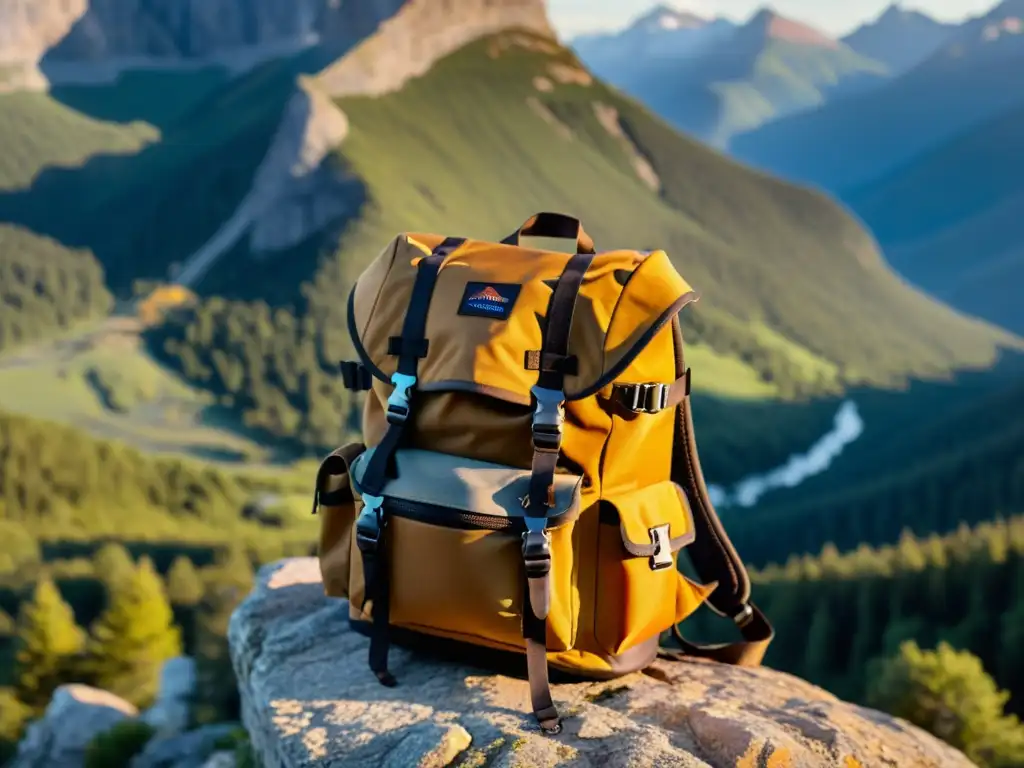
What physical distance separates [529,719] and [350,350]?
11394 cm

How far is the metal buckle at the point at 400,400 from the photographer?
5.08 meters

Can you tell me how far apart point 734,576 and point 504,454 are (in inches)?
72.2

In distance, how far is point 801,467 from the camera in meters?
112

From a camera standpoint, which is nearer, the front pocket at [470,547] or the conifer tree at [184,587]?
the front pocket at [470,547]

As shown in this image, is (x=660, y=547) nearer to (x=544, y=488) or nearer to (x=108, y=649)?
(x=544, y=488)

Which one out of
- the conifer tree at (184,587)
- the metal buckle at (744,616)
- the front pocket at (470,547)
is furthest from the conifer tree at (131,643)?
the front pocket at (470,547)

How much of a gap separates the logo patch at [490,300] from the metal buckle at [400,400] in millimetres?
493

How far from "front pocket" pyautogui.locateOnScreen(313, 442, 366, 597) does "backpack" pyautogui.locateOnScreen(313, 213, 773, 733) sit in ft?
0.92

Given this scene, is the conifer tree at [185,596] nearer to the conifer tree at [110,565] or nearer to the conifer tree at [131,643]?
the conifer tree at [110,565]

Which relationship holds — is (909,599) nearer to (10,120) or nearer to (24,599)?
(24,599)

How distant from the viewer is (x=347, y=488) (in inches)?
225

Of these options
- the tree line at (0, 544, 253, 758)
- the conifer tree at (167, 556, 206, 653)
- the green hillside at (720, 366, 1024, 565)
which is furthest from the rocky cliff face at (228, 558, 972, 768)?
the green hillside at (720, 366, 1024, 565)

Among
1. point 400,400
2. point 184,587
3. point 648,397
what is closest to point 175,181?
point 184,587

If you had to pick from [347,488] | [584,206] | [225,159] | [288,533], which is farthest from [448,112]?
[347,488]
